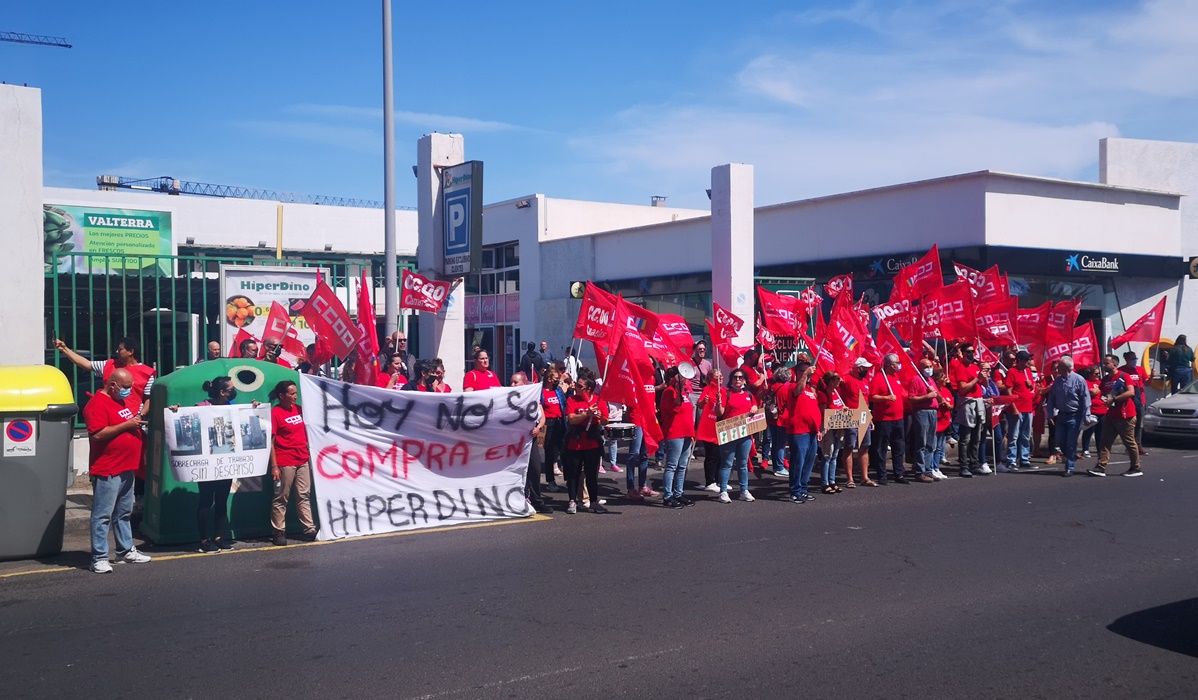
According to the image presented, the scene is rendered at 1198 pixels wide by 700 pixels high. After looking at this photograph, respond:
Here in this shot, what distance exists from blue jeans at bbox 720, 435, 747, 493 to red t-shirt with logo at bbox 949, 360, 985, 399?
4.19 meters

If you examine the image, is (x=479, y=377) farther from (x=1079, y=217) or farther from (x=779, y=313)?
(x=1079, y=217)

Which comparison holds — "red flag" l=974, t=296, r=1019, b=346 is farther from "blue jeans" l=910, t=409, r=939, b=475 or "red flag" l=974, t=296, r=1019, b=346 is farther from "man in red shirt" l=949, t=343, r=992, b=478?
"blue jeans" l=910, t=409, r=939, b=475

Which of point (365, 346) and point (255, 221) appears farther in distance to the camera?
point (255, 221)

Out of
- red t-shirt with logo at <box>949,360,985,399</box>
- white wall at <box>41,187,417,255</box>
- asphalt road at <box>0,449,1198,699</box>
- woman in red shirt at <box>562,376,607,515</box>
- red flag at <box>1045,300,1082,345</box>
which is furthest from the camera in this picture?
white wall at <box>41,187,417,255</box>

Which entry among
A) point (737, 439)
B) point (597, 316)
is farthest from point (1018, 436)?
point (597, 316)

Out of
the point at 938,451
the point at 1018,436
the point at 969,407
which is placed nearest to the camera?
the point at 938,451

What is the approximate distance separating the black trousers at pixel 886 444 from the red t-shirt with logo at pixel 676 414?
11.2 ft

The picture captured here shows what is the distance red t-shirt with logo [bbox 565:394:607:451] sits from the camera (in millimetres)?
11258

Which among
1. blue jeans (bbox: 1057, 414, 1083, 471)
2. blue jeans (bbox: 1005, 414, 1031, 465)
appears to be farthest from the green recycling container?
blue jeans (bbox: 1057, 414, 1083, 471)

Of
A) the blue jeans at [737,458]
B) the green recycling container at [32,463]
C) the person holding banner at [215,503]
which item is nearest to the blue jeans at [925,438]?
the blue jeans at [737,458]

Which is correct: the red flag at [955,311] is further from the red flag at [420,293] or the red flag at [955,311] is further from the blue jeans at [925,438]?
the red flag at [420,293]

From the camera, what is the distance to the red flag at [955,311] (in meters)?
15.5

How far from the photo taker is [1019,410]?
15242mm

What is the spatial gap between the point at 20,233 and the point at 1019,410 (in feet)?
45.0
